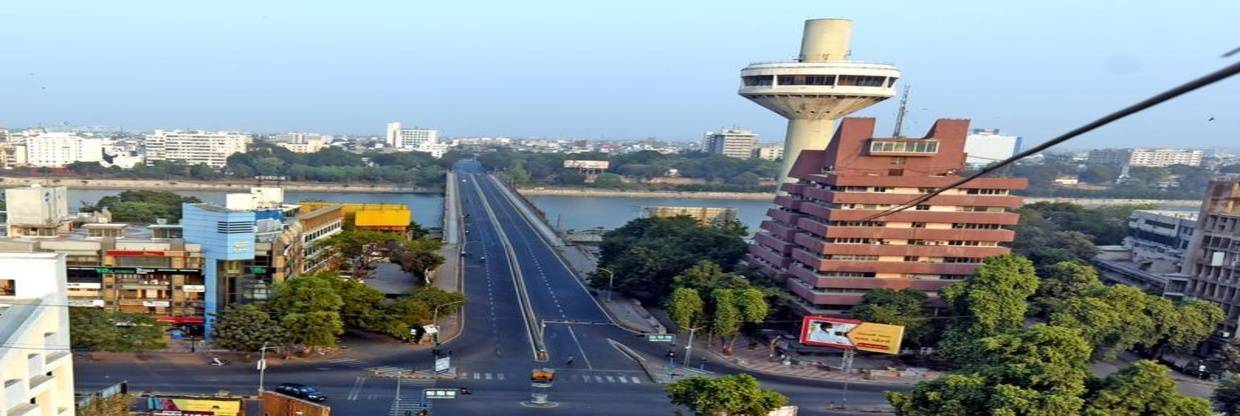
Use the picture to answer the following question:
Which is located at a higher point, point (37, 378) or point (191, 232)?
point (37, 378)

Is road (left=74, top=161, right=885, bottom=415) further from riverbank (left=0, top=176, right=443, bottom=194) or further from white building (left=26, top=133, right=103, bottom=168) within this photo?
white building (left=26, top=133, right=103, bottom=168)

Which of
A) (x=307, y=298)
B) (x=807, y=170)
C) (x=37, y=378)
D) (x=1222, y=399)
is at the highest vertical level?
(x=807, y=170)

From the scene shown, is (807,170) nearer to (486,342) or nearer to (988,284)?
(988,284)

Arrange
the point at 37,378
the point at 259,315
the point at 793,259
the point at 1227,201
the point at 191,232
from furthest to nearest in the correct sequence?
1. the point at 793,259
2. the point at 1227,201
3. the point at 191,232
4. the point at 259,315
5. the point at 37,378

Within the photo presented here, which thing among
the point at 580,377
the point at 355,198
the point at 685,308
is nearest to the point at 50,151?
the point at 355,198

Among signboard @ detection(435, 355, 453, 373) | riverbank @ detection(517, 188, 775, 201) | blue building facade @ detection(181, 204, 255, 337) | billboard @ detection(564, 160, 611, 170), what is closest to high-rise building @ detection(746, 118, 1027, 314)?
signboard @ detection(435, 355, 453, 373)

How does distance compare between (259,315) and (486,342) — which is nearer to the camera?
(259,315)

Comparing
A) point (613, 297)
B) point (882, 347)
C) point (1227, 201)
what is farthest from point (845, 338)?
point (1227, 201)

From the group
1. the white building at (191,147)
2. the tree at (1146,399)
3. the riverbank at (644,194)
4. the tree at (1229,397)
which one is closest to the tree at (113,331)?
the tree at (1146,399)
